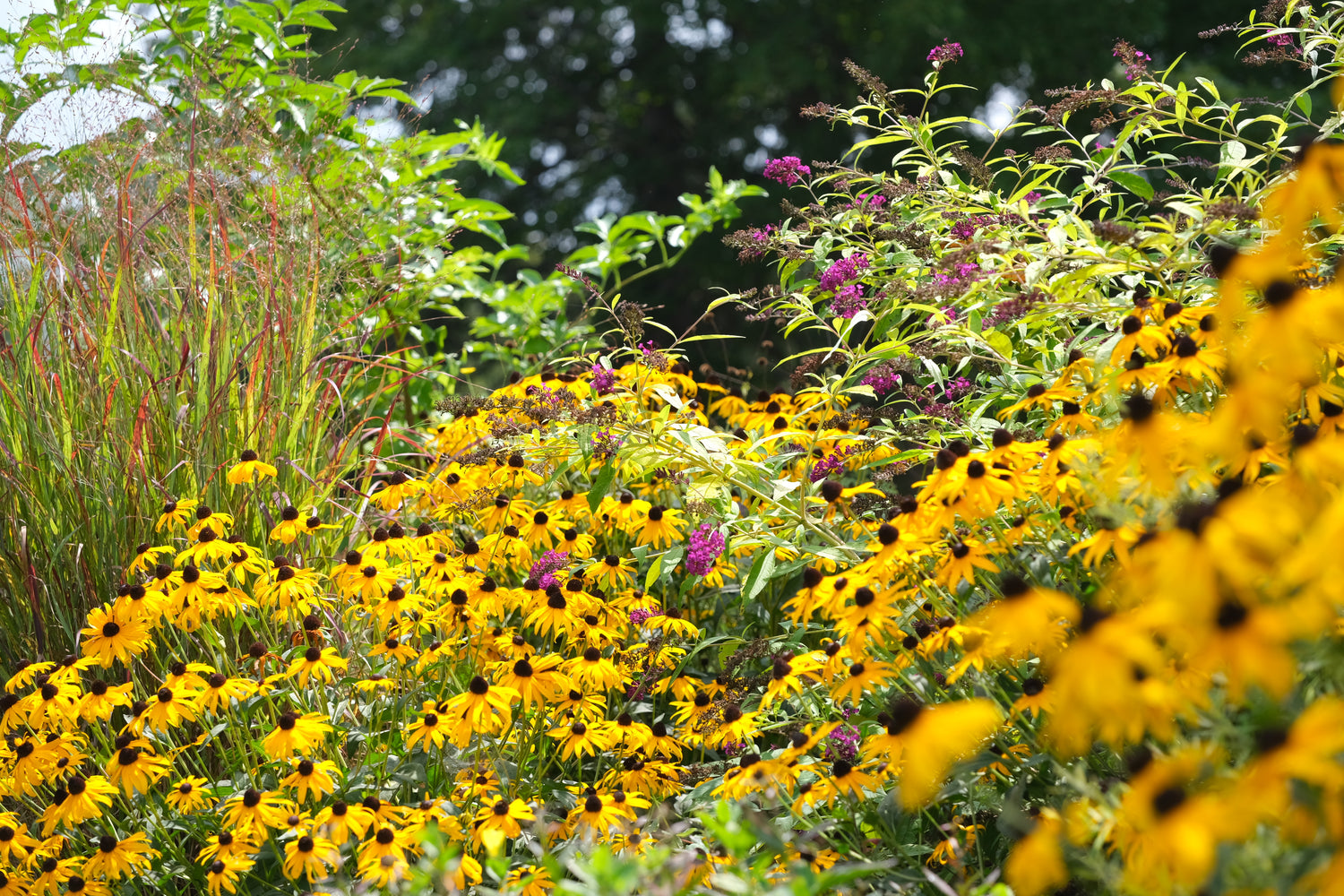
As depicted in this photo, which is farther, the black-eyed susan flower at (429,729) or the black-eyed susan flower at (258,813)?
the black-eyed susan flower at (429,729)

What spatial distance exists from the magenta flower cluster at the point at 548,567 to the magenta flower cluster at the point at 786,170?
1147 mm

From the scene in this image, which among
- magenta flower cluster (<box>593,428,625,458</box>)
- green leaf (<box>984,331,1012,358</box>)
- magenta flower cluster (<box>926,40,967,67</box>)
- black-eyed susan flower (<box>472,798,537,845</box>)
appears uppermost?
magenta flower cluster (<box>926,40,967,67</box>)

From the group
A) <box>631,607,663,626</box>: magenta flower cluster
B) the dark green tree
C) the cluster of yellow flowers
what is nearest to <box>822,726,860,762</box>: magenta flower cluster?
the cluster of yellow flowers

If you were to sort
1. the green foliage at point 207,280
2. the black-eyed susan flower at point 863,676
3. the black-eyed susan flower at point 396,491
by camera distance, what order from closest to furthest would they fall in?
the black-eyed susan flower at point 863,676 → the black-eyed susan flower at point 396,491 → the green foliage at point 207,280

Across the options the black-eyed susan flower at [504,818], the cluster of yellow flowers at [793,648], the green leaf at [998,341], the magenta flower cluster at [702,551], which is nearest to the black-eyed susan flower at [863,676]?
the cluster of yellow flowers at [793,648]

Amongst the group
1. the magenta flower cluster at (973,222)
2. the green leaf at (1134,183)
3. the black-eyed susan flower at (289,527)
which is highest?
the green leaf at (1134,183)

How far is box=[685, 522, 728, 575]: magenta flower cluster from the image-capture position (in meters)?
2.46

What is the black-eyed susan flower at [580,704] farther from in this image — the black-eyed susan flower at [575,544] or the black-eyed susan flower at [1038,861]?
the black-eyed susan flower at [1038,861]

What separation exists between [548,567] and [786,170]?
4.05 feet

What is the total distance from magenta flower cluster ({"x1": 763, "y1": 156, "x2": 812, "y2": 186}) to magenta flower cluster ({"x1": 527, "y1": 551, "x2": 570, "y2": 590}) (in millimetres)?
1147

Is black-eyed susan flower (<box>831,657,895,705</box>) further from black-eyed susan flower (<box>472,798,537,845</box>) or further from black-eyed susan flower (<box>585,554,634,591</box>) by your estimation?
black-eyed susan flower (<box>585,554,634,591</box>)

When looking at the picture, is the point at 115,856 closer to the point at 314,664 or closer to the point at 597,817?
the point at 314,664

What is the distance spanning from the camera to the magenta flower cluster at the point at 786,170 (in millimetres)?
2783

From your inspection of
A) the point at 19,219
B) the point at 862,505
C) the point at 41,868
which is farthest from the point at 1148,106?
the point at 19,219
